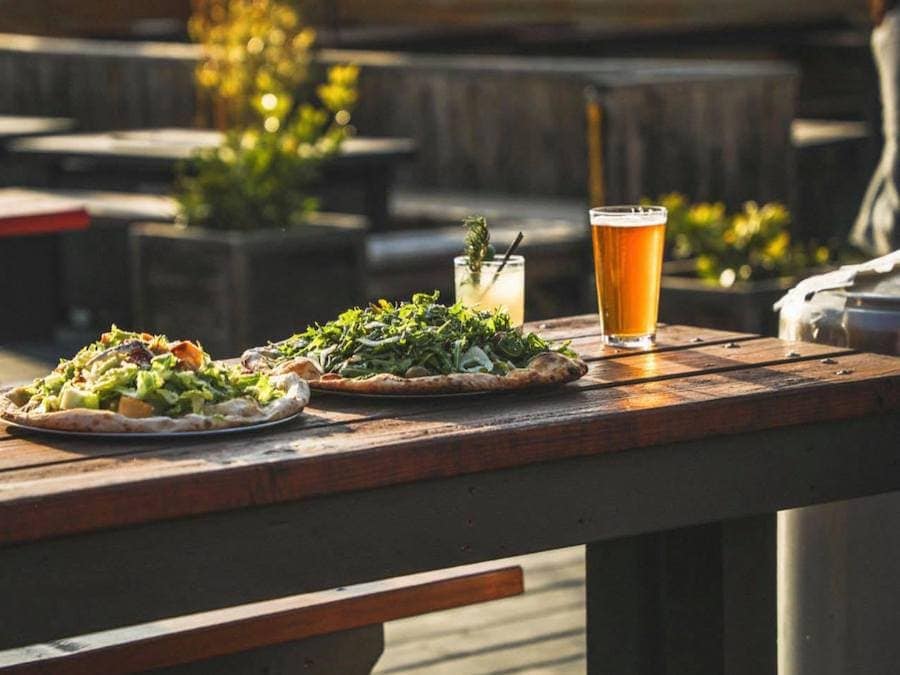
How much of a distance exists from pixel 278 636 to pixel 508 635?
143cm

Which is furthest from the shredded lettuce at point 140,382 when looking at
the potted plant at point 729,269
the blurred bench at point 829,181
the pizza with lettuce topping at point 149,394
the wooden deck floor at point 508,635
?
the blurred bench at point 829,181

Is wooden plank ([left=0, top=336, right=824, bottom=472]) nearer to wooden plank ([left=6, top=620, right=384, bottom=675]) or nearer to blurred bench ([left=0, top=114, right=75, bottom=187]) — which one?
wooden plank ([left=6, top=620, right=384, bottom=675])

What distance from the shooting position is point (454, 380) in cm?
273

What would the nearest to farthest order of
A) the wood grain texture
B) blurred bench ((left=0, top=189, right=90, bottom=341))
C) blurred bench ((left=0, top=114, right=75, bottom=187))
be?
the wood grain texture → blurred bench ((left=0, top=189, right=90, bottom=341)) → blurred bench ((left=0, top=114, right=75, bottom=187))

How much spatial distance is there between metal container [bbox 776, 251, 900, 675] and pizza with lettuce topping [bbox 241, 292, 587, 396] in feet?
2.30

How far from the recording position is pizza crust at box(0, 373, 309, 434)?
253 centimetres

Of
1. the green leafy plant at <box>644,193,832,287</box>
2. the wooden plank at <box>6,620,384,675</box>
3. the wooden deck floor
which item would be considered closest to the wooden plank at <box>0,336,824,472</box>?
the wooden plank at <box>6,620,384,675</box>

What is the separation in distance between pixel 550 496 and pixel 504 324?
0.34m

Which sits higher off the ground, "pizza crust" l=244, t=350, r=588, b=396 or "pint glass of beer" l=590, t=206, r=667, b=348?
"pint glass of beer" l=590, t=206, r=667, b=348

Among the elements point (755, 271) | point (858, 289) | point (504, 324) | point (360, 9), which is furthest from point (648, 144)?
point (360, 9)

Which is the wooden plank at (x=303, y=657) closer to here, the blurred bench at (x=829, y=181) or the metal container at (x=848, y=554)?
the metal container at (x=848, y=554)

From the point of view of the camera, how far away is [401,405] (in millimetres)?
2762

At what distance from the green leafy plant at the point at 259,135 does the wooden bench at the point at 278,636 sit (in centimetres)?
425

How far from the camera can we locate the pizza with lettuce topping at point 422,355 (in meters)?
2.74
